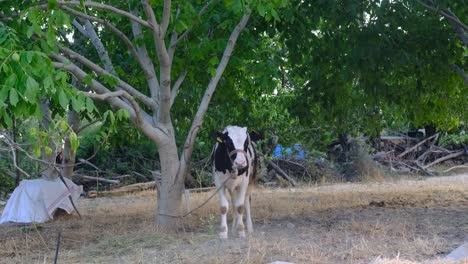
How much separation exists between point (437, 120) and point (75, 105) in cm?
1027

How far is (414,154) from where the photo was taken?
23.0 m

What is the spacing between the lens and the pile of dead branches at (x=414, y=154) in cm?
2169

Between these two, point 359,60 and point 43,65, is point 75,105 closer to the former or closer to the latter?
point 43,65

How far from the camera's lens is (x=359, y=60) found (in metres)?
10.4

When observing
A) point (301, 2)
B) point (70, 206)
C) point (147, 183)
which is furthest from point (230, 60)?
point (147, 183)

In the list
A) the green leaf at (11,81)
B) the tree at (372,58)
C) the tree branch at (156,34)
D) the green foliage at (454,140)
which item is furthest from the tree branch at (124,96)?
the green foliage at (454,140)

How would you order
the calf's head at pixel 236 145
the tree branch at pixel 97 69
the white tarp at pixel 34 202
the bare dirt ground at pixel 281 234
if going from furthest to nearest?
1. the white tarp at pixel 34 202
2. the tree branch at pixel 97 69
3. the calf's head at pixel 236 145
4. the bare dirt ground at pixel 281 234

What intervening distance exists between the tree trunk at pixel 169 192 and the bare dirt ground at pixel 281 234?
0.84 ft

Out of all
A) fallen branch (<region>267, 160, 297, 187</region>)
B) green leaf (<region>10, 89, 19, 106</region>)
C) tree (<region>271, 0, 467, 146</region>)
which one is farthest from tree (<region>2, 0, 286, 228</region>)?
fallen branch (<region>267, 160, 297, 187</region>)

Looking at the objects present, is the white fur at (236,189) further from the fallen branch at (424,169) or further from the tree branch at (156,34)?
the fallen branch at (424,169)

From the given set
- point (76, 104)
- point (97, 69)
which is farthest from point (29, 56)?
point (97, 69)

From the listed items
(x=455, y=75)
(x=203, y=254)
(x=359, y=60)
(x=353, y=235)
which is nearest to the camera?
(x=203, y=254)

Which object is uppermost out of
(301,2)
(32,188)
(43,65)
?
(301,2)

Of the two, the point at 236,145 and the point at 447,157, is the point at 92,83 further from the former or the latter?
the point at 447,157
